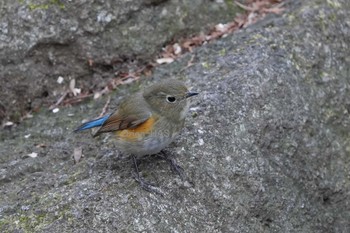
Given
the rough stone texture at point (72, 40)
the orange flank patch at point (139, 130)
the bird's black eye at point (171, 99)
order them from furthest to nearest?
the rough stone texture at point (72, 40), the bird's black eye at point (171, 99), the orange flank patch at point (139, 130)

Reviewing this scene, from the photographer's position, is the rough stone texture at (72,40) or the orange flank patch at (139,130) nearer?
the orange flank patch at (139,130)

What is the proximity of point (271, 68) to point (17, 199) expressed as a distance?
8.86 ft

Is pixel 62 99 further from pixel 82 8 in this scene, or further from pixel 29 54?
pixel 82 8

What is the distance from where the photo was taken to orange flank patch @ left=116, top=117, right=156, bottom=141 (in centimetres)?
472

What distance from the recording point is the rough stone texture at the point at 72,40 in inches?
232

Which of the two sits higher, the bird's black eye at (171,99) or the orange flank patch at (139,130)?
the bird's black eye at (171,99)

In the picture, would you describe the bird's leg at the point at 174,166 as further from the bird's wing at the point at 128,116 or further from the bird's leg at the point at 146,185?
the bird's wing at the point at 128,116

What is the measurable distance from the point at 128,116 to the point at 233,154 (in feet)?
3.43

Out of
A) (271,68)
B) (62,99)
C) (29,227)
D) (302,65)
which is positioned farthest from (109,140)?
(302,65)

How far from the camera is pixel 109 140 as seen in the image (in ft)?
18.0

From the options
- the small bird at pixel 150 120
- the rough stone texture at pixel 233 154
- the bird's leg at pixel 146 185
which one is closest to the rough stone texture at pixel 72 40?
the rough stone texture at pixel 233 154

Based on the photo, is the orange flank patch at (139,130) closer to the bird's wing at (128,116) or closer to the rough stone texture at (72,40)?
the bird's wing at (128,116)

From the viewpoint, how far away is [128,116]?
→ 4.80 meters

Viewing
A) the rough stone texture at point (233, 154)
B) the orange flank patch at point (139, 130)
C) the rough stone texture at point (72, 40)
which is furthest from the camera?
the rough stone texture at point (72, 40)
